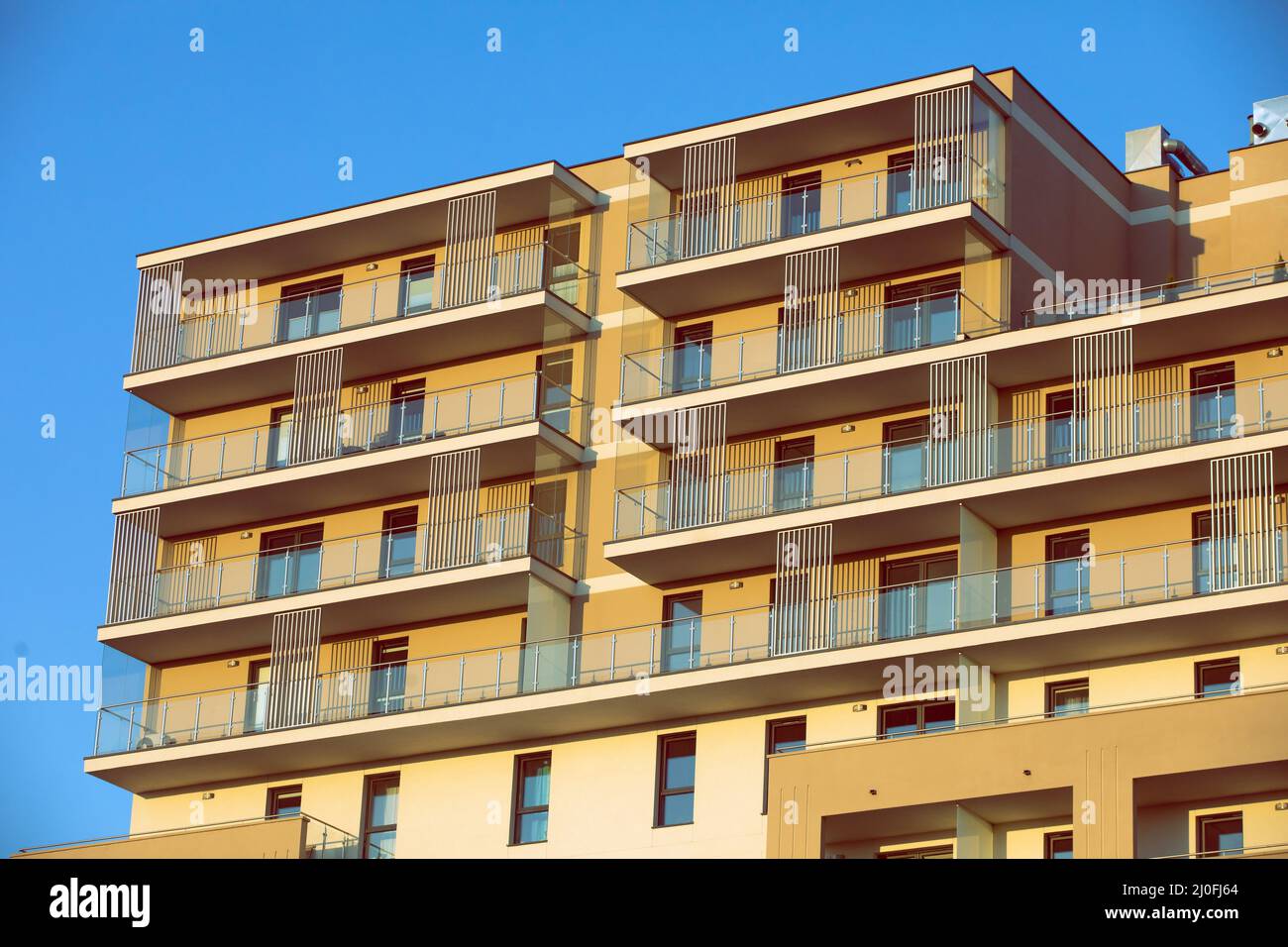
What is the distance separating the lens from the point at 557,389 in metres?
47.6

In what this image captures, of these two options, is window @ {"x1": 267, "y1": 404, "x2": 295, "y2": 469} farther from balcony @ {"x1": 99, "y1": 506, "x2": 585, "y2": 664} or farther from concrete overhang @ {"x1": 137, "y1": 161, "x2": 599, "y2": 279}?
concrete overhang @ {"x1": 137, "y1": 161, "x2": 599, "y2": 279}

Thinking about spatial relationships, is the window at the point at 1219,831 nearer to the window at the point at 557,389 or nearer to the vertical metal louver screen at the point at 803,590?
the vertical metal louver screen at the point at 803,590

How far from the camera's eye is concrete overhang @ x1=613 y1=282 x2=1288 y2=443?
1587 inches

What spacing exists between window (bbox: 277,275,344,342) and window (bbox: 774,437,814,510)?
464 inches

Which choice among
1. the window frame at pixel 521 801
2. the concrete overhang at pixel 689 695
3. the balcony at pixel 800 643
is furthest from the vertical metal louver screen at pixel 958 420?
the window frame at pixel 521 801

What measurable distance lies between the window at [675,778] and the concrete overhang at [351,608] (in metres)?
4.20

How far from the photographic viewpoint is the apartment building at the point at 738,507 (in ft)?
127

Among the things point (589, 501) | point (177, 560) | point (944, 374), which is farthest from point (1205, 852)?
point (177, 560)

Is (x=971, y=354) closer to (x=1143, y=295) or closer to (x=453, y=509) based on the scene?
(x=1143, y=295)

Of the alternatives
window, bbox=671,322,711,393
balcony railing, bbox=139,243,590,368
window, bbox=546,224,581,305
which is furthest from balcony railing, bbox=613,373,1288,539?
balcony railing, bbox=139,243,590,368
